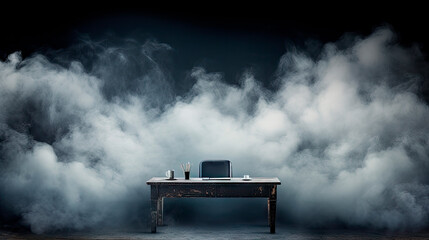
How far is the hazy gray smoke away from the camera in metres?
6.12

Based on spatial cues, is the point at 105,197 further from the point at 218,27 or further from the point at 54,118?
the point at 218,27

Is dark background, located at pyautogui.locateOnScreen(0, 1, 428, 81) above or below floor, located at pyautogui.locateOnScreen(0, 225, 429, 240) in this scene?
above

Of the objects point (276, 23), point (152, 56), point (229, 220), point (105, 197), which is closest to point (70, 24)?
point (152, 56)

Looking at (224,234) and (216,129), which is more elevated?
(216,129)

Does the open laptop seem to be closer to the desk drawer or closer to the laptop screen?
the laptop screen

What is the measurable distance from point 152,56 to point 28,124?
1.97 m

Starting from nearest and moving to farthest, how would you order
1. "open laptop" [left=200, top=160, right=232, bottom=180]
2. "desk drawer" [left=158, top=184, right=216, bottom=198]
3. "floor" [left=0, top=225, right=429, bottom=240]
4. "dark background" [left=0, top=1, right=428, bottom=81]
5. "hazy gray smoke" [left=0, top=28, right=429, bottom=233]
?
"floor" [left=0, top=225, right=429, bottom=240], "desk drawer" [left=158, top=184, right=216, bottom=198], "open laptop" [left=200, top=160, right=232, bottom=180], "hazy gray smoke" [left=0, top=28, right=429, bottom=233], "dark background" [left=0, top=1, right=428, bottom=81]

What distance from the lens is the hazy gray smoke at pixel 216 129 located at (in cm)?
612

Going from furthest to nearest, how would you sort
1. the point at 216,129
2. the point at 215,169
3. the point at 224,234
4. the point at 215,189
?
the point at 216,129, the point at 215,169, the point at 224,234, the point at 215,189

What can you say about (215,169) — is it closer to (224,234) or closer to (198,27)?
(224,234)

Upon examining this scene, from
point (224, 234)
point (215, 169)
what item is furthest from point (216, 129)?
point (224, 234)

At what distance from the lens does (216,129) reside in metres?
6.53

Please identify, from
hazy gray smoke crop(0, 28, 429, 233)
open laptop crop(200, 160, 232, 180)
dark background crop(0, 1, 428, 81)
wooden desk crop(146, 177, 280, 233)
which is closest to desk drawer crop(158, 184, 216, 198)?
wooden desk crop(146, 177, 280, 233)

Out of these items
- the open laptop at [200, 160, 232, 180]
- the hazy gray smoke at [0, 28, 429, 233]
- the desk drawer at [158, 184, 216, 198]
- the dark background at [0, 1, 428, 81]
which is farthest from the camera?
the dark background at [0, 1, 428, 81]
